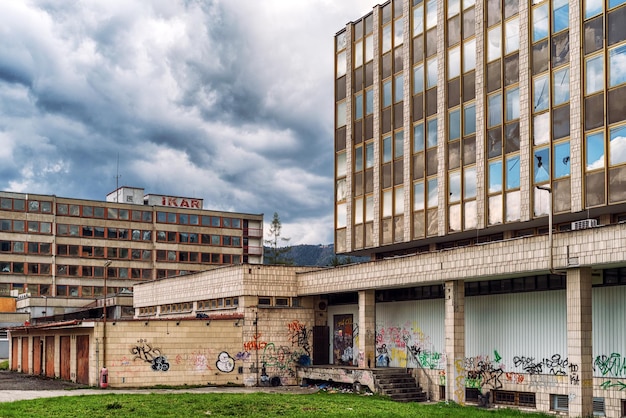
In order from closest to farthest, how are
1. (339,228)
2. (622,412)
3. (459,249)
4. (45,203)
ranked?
(622,412) → (459,249) → (339,228) → (45,203)

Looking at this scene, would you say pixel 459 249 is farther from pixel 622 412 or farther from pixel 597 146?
pixel 622 412

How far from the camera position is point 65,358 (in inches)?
2228

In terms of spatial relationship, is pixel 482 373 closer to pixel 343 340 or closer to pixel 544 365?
pixel 544 365

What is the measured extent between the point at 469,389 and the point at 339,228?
17.9 meters

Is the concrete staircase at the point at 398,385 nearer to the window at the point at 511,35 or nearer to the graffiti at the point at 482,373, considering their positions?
the graffiti at the point at 482,373

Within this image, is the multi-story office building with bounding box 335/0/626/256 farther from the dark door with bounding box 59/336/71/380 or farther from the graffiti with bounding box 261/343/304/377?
the dark door with bounding box 59/336/71/380

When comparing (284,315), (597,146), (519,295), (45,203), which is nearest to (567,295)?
(519,295)

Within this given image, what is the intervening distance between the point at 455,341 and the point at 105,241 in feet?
282

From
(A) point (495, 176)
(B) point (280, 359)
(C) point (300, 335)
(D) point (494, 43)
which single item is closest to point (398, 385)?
(B) point (280, 359)

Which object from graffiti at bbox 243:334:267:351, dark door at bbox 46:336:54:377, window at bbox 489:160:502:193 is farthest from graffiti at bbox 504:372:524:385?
dark door at bbox 46:336:54:377

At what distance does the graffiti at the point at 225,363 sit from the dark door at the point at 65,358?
10749 mm

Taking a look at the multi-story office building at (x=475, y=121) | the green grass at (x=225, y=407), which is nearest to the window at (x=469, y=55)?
the multi-story office building at (x=475, y=121)

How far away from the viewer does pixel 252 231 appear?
13300 centimetres

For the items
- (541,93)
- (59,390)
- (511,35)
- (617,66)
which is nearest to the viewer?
(617,66)
